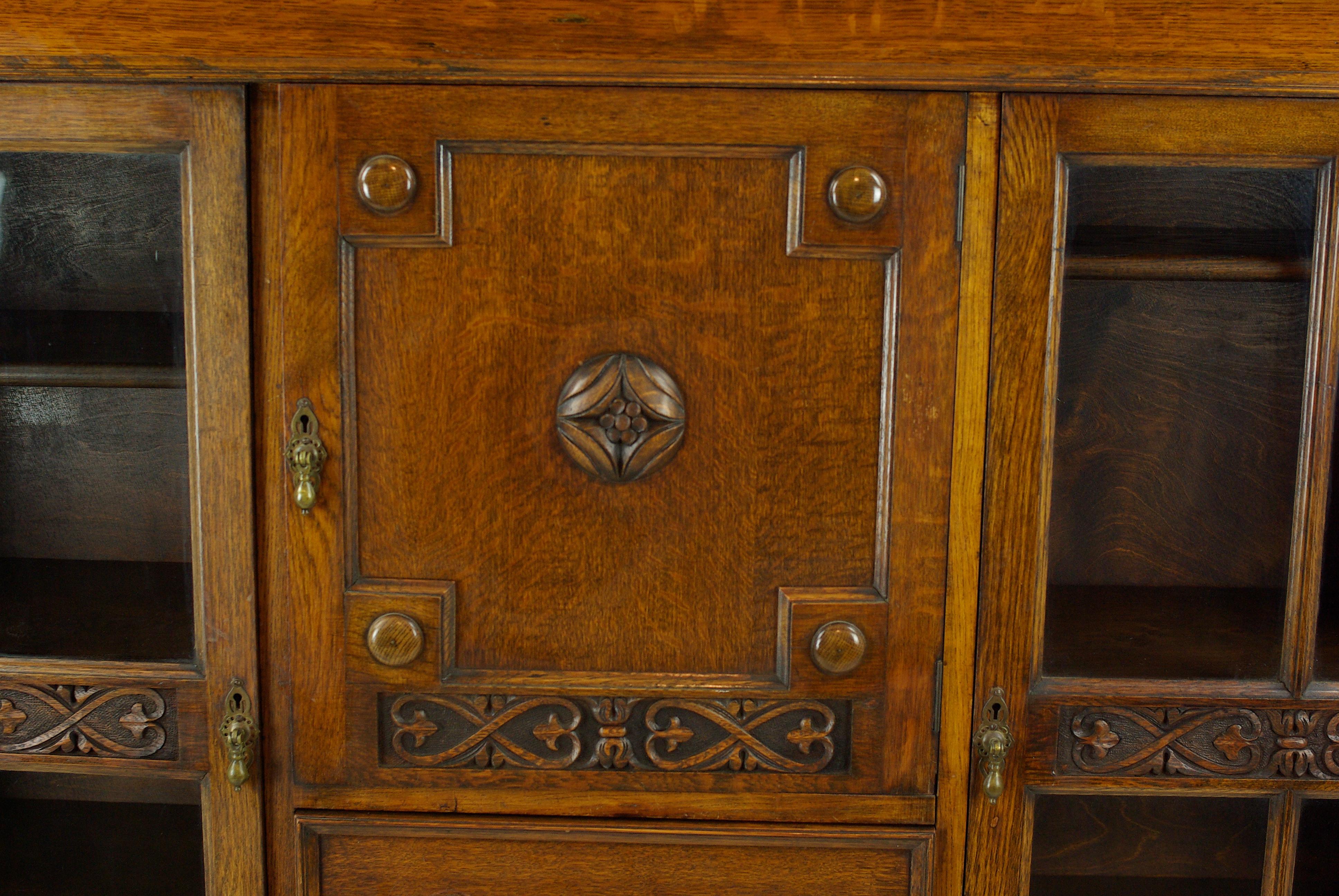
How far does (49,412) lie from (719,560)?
575 mm

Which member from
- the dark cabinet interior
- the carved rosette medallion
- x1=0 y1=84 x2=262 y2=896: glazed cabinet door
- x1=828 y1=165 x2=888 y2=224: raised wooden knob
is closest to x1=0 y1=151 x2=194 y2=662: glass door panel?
x1=0 y1=84 x2=262 y2=896: glazed cabinet door

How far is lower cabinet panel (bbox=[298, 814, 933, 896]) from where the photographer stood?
0.76 meters

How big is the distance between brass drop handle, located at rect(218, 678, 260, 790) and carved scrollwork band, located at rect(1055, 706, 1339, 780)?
65 centimetres

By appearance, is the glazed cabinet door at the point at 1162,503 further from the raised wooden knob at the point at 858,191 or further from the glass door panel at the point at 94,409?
the glass door panel at the point at 94,409

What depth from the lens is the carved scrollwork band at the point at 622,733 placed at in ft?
2.46

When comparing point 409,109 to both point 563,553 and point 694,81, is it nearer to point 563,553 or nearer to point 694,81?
point 694,81

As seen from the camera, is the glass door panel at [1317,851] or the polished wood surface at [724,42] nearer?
the polished wood surface at [724,42]

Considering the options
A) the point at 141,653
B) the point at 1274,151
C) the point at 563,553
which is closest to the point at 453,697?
the point at 563,553

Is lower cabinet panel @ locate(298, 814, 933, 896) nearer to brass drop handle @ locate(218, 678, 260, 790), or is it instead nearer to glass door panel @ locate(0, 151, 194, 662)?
brass drop handle @ locate(218, 678, 260, 790)

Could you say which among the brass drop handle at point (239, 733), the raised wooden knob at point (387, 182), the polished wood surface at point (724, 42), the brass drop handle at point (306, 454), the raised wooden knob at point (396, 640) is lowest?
the brass drop handle at point (239, 733)

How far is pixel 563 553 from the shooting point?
0.74 m

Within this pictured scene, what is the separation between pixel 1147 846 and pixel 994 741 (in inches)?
7.6

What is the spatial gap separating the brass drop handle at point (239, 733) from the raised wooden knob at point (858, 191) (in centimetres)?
60

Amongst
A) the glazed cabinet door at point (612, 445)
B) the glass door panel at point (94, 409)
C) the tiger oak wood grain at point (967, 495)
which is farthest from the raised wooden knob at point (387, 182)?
the tiger oak wood grain at point (967, 495)
